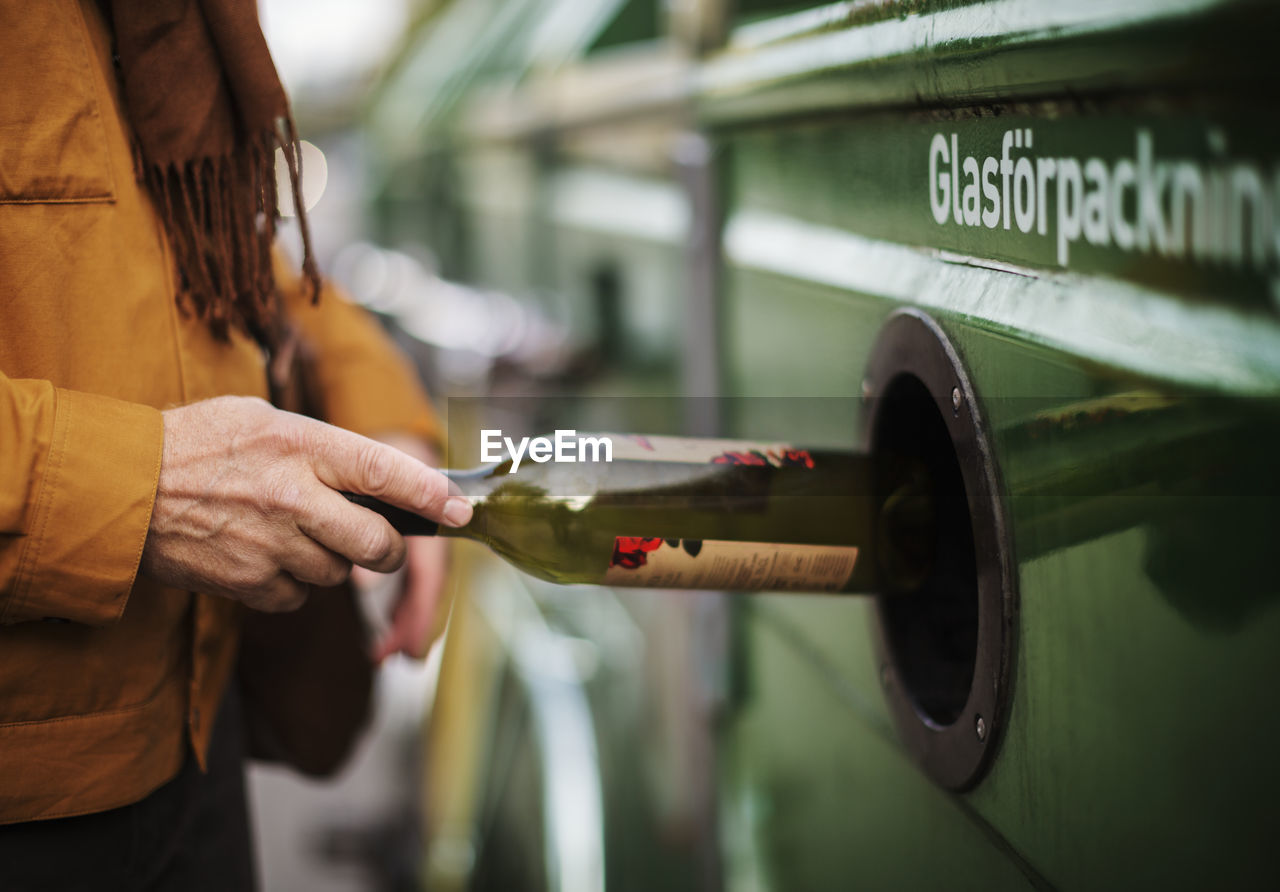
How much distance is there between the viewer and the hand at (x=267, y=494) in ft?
2.47

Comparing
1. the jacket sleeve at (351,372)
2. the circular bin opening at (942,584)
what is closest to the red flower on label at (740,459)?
the circular bin opening at (942,584)

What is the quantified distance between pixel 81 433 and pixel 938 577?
0.62m

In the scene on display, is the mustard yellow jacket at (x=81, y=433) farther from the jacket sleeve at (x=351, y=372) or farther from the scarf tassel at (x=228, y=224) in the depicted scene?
the jacket sleeve at (x=351, y=372)

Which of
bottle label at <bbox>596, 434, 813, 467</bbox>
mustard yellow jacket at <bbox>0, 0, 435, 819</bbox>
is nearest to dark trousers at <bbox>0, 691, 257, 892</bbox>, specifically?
mustard yellow jacket at <bbox>0, 0, 435, 819</bbox>

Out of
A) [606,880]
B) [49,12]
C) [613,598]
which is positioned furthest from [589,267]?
[49,12]

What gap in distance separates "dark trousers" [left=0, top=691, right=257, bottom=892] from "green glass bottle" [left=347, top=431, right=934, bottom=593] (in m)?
0.37

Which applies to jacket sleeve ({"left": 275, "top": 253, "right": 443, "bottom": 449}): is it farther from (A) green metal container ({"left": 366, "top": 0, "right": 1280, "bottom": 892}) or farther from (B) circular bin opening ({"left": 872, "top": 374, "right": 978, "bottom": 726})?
(B) circular bin opening ({"left": 872, "top": 374, "right": 978, "bottom": 726})

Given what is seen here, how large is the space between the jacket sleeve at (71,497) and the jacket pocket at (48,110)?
16 cm

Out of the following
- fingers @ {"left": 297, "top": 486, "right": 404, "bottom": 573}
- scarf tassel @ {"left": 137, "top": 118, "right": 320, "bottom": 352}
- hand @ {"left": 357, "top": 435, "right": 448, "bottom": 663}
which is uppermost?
scarf tassel @ {"left": 137, "top": 118, "right": 320, "bottom": 352}

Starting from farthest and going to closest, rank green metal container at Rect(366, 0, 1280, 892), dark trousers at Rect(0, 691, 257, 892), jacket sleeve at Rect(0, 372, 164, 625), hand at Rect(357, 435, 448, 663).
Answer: hand at Rect(357, 435, 448, 663) → dark trousers at Rect(0, 691, 257, 892) → jacket sleeve at Rect(0, 372, 164, 625) → green metal container at Rect(366, 0, 1280, 892)

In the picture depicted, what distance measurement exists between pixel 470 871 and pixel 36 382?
68.5 inches

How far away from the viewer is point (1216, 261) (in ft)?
1.61

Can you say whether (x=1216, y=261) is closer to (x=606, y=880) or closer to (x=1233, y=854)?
(x=1233, y=854)

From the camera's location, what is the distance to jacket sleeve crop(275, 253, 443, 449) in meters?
1.30
